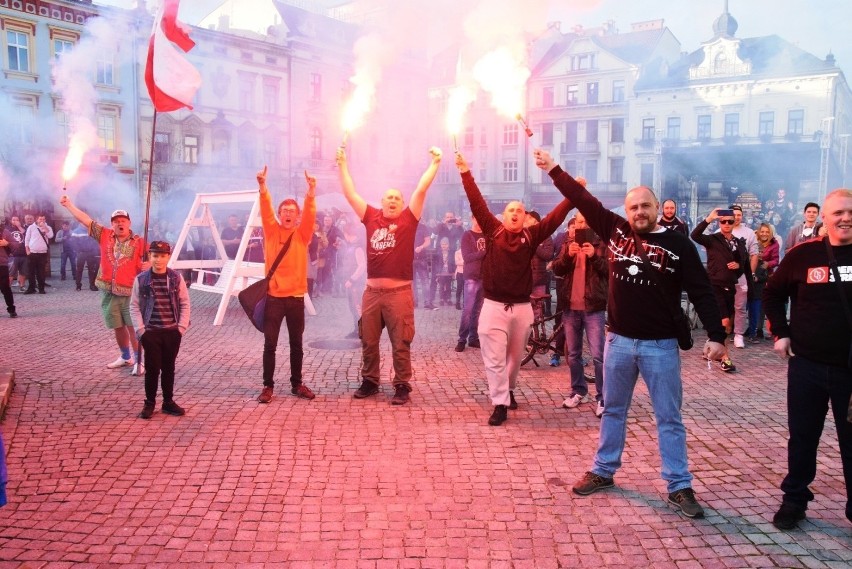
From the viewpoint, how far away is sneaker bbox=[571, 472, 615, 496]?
4.25 metres

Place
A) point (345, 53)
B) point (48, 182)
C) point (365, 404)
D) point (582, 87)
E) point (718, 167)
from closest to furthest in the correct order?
1. point (365, 404)
2. point (345, 53)
3. point (48, 182)
4. point (718, 167)
5. point (582, 87)

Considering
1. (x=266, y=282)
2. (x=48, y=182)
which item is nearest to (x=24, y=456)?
(x=266, y=282)

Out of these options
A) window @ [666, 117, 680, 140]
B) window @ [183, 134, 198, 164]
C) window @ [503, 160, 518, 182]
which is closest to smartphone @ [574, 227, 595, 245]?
window @ [183, 134, 198, 164]

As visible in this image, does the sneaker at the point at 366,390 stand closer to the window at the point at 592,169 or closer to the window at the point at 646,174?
the window at the point at 646,174

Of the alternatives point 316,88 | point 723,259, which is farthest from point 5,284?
point 316,88

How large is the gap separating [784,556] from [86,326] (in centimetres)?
1017

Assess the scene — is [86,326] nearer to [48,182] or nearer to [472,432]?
[472,432]

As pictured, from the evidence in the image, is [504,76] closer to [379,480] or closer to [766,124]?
[379,480]

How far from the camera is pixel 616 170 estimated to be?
44.9 meters

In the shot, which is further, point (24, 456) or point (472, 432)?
point (472, 432)

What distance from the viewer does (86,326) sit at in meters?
10.8

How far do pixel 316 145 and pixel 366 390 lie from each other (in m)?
23.5

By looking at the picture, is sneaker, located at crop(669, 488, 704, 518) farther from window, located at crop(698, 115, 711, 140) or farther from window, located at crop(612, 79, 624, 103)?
window, located at crop(612, 79, 624, 103)

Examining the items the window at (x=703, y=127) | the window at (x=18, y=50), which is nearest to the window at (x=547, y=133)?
the window at (x=703, y=127)
